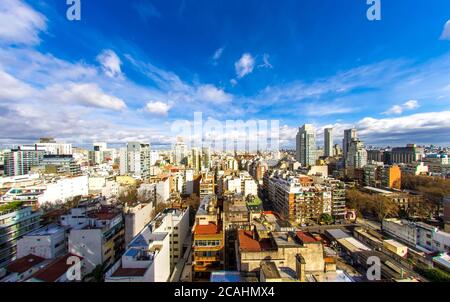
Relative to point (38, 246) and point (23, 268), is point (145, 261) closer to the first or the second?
point (23, 268)

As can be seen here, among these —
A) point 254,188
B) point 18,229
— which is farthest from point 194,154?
point 18,229

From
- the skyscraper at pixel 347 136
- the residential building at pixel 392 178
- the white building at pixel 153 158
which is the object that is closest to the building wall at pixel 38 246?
the residential building at pixel 392 178

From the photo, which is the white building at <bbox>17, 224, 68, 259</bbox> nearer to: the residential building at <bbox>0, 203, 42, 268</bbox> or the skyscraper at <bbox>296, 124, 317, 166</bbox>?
the residential building at <bbox>0, 203, 42, 268</bbox>

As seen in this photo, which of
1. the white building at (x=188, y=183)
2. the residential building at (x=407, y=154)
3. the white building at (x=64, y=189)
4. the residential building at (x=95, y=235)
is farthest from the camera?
the residential building at (x=407, y=154)

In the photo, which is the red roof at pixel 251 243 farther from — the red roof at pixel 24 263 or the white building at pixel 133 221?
the red roof at pixel 24 263

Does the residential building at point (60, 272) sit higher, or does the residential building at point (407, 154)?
the residential building at point (407, 154)

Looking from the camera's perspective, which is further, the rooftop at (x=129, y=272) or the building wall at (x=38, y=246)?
the building wall at (x=38, y=246)

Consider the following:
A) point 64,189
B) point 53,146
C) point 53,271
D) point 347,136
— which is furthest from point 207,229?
point 53,146
